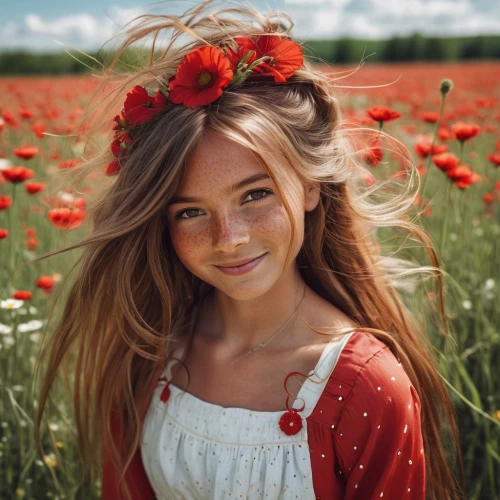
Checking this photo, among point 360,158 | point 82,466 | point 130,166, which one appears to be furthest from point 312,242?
point 82,466

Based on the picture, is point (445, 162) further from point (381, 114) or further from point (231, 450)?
point (231, 450)

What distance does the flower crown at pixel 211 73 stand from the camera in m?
1.15

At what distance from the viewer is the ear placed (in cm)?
129

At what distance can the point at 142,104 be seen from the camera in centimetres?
125

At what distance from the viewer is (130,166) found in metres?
1.26

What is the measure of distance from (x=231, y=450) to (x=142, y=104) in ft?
2.20

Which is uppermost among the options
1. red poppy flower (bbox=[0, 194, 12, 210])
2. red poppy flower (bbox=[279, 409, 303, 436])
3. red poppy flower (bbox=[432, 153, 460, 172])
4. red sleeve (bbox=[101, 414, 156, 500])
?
red poppy flower (bbox=[432, 153, 460, 172])

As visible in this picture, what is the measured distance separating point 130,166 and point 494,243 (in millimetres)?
1465

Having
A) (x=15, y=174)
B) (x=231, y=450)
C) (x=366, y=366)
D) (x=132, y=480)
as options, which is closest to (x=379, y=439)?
(x=366, y=366)

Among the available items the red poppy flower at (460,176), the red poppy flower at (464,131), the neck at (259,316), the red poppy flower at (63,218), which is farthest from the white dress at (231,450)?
the red poppy flower at (464,131)

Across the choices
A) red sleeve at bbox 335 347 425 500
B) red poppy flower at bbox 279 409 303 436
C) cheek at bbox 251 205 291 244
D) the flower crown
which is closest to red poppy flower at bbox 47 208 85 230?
the flower crown

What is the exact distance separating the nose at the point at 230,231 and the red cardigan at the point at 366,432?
279 millimetres

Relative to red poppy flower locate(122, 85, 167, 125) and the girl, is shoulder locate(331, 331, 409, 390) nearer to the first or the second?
the girl

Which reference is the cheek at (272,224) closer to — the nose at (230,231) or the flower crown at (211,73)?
the nose at (230,231)
